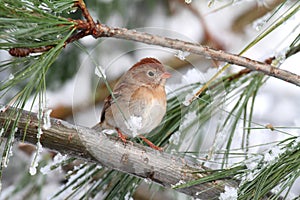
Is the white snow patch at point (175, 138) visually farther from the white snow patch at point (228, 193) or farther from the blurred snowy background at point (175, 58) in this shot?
the white snow patch at point (228, 193)

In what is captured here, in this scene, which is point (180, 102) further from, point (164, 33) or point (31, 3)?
point (31, 3)

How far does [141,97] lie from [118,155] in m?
0.12

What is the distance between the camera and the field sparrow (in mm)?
1010

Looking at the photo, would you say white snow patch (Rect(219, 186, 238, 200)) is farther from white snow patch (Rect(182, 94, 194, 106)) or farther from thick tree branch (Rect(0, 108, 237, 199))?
white snow patch (Rect(182, 94, 194, 106))

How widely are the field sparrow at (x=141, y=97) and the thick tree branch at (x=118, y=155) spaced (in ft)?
0.10

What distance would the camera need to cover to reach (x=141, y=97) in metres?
1.06

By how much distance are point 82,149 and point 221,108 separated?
31 centimetres

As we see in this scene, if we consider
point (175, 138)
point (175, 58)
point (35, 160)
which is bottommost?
point (35, 160)

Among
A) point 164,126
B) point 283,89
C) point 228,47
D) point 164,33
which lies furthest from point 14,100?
point 283,89

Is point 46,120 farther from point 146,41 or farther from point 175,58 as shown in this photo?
point 175,58

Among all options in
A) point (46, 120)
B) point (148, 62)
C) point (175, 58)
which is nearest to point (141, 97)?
point (148, 62)

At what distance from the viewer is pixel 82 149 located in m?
0.97

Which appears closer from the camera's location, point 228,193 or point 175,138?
point 228,193

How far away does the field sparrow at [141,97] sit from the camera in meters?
1.01
